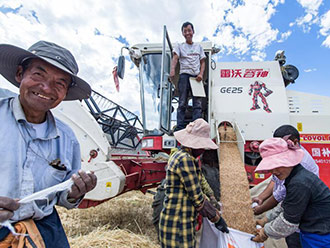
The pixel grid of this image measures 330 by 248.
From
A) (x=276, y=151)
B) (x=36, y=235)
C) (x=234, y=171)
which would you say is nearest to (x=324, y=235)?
(x=276, y=151)

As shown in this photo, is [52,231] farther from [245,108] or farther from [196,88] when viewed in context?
[245,108]

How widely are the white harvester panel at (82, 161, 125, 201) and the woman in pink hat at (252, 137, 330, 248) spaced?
1.84 meters

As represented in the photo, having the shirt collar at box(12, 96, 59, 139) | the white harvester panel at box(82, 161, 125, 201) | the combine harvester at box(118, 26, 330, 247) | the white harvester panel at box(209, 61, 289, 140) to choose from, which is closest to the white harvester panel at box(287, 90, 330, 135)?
the combine harvester at box(118, 26, 330, 247)

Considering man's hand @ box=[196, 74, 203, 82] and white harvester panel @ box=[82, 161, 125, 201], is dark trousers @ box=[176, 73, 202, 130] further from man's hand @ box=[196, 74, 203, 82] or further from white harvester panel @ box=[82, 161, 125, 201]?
white harvester panel @ box=[82, 161, 125, 201]

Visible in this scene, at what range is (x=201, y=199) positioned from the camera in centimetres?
161

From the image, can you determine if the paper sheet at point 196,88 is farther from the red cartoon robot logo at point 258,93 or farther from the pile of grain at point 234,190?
the red cartoon robot logo at point 258,93

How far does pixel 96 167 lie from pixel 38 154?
6.30ft

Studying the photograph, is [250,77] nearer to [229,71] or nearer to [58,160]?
[229,71]

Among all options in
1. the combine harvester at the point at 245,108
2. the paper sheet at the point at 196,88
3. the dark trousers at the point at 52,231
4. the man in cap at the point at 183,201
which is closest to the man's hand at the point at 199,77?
the paper sheet at the point at 196,88

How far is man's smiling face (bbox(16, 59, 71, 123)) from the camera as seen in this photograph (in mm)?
921

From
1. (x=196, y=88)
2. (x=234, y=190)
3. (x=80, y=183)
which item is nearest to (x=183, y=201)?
(x=80, y=183)

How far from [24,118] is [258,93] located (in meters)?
3.44

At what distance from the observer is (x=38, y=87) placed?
0.93 metres

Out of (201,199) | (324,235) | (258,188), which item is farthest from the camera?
(258,188)
